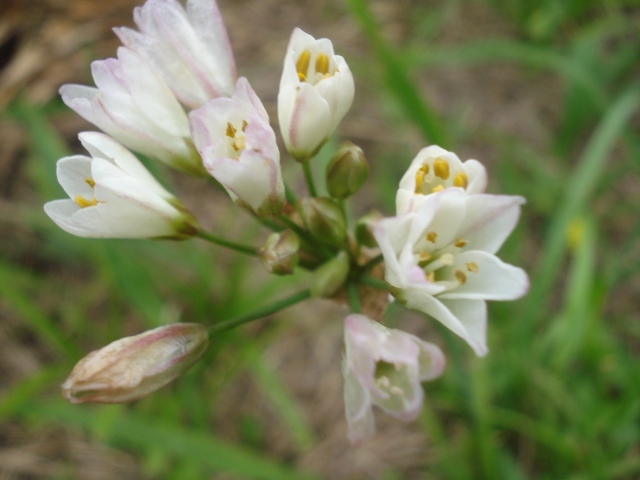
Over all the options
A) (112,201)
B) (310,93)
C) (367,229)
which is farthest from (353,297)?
(112,201)

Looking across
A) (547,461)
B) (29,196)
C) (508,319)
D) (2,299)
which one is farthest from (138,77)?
(29,196)

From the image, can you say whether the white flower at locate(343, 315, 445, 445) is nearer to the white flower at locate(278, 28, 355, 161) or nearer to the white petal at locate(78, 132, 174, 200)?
the white flower at locate(278, 28, 355, 161)

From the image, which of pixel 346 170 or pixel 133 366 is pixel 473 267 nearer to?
pixel 346 170

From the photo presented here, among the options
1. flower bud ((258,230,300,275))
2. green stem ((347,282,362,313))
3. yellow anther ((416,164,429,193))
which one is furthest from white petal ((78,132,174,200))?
yellow anther ((416,164,429,193))

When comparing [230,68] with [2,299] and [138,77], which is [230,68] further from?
[2,299]

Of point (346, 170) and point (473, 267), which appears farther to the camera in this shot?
point (346, 170)

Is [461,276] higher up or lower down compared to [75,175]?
lower down
